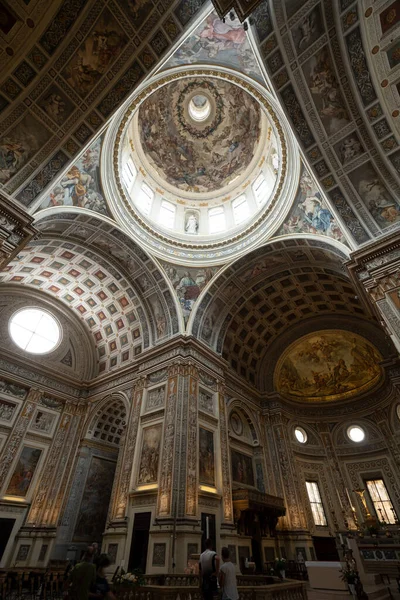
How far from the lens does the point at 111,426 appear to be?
20.0 meters

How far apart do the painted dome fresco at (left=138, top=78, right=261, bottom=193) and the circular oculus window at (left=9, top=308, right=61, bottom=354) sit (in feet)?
41.5

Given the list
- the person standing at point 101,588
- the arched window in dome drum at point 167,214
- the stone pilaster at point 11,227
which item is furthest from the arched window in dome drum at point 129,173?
the person standing at point 101,588

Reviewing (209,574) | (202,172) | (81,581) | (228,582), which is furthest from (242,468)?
(202,172)

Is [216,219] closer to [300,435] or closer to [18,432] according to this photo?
[300,435]

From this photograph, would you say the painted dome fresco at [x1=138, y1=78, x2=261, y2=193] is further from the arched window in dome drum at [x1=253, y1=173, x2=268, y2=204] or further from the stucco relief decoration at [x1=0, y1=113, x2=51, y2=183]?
the stucco relief decoration at [x1=0, y1=113, x2=51, y2=183]

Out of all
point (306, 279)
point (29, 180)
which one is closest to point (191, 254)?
point (306, 279)

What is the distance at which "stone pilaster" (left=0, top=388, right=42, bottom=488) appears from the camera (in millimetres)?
15255

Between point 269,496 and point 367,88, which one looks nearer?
point 367,88

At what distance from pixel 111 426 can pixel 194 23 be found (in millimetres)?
20313

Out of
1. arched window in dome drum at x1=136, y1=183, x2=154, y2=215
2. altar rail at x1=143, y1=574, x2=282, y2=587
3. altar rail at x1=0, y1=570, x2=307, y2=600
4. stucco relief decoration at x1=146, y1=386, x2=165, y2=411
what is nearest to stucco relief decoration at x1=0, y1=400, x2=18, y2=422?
altar rail at x1=0, y1=570, x2=307, y2=600

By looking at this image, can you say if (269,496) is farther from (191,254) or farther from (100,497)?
(191,254)

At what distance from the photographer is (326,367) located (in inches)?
914

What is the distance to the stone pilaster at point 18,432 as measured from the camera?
15.3 meters

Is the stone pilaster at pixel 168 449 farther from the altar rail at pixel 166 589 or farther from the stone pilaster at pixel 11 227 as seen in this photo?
the stone pilaster at pixel 11 227
